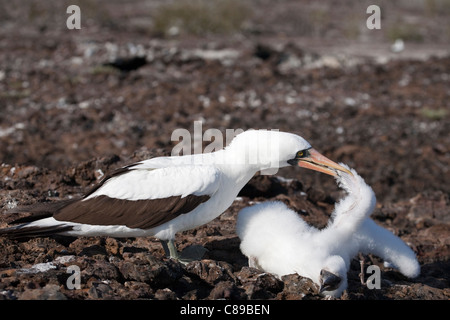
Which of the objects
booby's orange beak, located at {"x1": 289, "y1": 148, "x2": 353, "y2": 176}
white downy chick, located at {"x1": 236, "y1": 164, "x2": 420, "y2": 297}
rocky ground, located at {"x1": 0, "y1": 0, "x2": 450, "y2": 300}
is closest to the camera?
rocky ground, located at {"x1": 0, "y1": 0, "x2": 450, "y2": 300}

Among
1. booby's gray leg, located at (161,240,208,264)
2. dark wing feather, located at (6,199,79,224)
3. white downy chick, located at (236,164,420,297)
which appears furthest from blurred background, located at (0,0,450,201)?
white downy chick, located at (236,164,420,297)

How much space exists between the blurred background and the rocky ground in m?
0.05

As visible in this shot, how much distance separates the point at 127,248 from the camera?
5.64 m

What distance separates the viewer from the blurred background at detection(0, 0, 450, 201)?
11727 millimetres

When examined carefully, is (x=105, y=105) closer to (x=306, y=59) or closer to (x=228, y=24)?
(x=306, y=59)

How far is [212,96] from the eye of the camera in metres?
15.0

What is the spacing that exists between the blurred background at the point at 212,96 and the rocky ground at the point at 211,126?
0.05 meters

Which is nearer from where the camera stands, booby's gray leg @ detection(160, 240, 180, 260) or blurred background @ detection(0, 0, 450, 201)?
booby's gray leg @ detection(160, 240, 180, 260)

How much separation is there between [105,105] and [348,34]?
15.7 metres

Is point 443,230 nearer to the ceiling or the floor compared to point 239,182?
nearer to the floor

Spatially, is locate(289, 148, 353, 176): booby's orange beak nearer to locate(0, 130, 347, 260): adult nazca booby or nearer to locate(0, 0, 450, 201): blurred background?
locate(0, 130, 347, 260): adult nazca booby

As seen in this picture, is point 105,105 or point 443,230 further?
point 105,105

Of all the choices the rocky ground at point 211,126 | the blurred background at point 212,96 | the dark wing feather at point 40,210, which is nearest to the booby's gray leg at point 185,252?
the rocky ground at point 211,126
